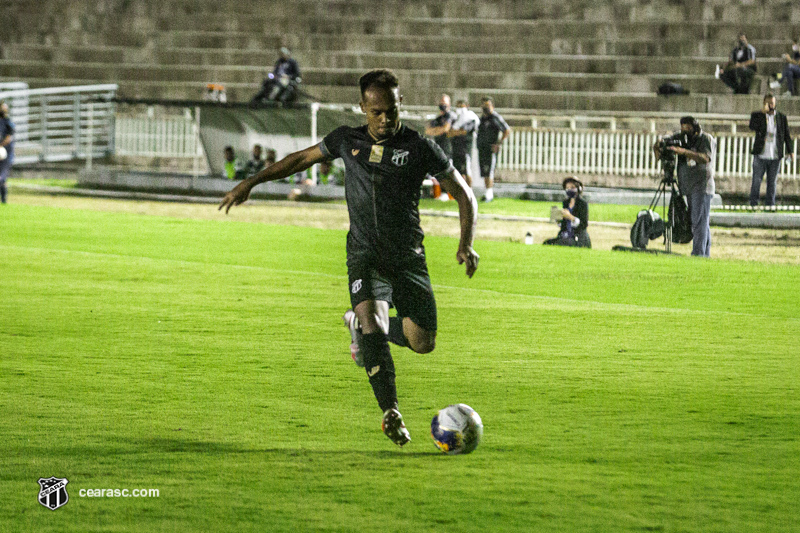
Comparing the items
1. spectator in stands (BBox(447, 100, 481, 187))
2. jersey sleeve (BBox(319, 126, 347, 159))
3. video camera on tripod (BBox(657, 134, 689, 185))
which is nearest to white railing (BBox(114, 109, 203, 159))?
spectator in stands (BBox(447, 100, 481, 187))

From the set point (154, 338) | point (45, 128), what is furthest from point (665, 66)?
point (154, 338)

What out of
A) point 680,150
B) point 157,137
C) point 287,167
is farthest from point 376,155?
point 157,137

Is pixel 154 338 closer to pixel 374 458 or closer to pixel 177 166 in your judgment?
pixel 374 458

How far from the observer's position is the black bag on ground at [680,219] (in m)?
17.4

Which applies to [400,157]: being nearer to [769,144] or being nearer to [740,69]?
[769,144]

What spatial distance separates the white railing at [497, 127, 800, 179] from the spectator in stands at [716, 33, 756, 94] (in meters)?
3.75

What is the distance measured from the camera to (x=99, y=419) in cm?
716

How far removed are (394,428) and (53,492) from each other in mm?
1692

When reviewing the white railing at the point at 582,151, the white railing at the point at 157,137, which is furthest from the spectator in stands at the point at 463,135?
the white railing at the point at 157,137

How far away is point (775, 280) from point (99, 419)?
10157mm

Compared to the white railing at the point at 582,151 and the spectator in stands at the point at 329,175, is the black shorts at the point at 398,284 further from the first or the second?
the spectator in stands at the point at 329,175

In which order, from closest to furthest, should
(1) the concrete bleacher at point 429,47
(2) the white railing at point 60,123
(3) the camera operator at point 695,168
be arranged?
(3) the camera operator at point 695,168
(1) the concrete bleacher at point 429,47
(2) the white railing at point 60,123

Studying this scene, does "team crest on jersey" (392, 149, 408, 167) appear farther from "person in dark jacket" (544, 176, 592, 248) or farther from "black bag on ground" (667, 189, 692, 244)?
"black bag on ground" (667, 189, 692, 244)

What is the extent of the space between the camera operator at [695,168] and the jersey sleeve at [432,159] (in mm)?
10698
